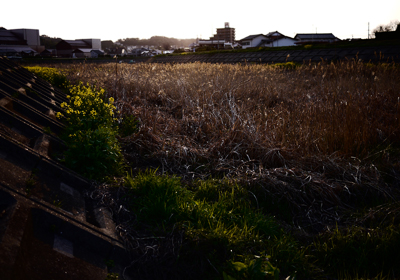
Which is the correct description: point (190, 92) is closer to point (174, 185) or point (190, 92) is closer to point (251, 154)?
point (251, 154)

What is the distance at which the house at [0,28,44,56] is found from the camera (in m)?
67.8

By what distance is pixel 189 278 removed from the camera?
225 centimetres

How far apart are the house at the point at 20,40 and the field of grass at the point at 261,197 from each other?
2921 inches

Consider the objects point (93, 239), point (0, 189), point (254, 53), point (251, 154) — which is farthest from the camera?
point (254, 53)

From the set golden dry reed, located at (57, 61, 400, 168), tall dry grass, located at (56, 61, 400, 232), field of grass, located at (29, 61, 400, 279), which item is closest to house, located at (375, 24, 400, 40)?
golden dry reed, located at (57, 61, 400, 168)

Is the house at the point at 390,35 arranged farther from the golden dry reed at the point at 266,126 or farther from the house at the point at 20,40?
Answer: the house at the point at 20,40

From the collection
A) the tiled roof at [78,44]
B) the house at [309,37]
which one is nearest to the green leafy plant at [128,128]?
the house at [309,37]

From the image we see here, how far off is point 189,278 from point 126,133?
342 centimetres

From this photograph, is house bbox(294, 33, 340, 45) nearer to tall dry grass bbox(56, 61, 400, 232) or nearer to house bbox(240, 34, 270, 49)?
house bbox(240, 34, 270, 49)

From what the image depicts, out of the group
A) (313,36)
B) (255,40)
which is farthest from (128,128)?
(255,40)

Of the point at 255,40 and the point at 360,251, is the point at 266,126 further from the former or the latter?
the point at 255,40

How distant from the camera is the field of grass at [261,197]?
7.81 ft

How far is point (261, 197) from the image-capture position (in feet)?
11.4

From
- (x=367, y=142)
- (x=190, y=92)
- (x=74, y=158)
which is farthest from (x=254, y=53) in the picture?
(x=74, y=158)
